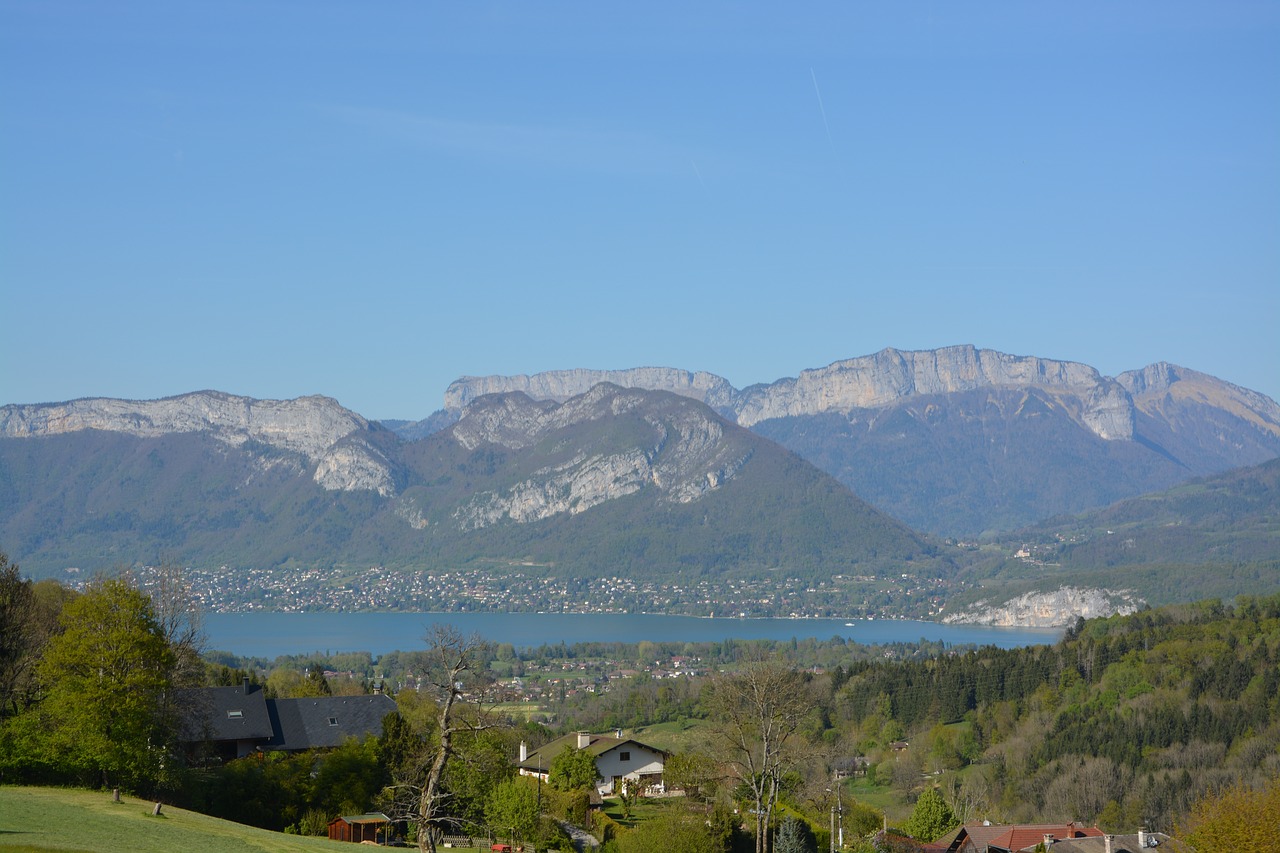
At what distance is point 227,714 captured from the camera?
44.8 metres

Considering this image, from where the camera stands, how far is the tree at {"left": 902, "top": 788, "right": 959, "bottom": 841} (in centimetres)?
4891

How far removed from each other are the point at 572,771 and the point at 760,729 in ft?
24.8

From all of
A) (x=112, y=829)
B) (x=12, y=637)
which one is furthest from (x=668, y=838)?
(x=12, y=637)

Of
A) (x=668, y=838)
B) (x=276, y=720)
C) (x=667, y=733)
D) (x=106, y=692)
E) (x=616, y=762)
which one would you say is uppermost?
(x=106, y=692)

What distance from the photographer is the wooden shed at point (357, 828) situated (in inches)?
1372

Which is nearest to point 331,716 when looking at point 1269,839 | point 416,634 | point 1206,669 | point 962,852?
point 962,852

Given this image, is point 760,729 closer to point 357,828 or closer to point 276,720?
point 357,828

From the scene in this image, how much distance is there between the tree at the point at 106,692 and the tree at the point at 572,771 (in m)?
15.2

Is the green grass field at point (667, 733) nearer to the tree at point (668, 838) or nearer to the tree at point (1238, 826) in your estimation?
the tree at point (668, 838)

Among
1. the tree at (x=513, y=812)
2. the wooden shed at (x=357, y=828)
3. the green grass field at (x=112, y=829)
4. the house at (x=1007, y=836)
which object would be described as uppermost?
the green grass field at (x=112, y=829)

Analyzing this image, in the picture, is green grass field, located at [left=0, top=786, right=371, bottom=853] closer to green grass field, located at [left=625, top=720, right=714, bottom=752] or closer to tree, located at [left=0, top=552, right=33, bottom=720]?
tree, located at [left=0, top=552, right=33, bottom=720]

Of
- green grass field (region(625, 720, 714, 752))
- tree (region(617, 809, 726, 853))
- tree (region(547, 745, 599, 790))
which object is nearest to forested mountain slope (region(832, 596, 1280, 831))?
green grass field (region(625, 720, 714, 752))

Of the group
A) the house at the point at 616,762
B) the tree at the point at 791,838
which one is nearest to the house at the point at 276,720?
the house at the point at 616,762

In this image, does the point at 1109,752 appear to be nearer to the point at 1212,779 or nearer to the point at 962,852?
the point at 1212,779
